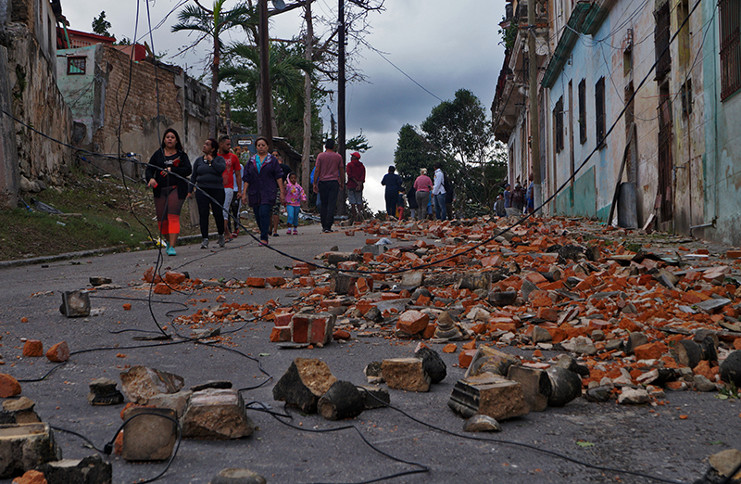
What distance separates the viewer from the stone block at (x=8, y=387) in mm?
2945

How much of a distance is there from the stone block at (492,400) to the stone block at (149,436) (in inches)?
43.1

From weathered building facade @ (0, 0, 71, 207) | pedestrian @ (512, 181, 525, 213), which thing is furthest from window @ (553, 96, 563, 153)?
weathered building facade @ (0, 0, 71, 207)

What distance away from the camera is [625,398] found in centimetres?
288

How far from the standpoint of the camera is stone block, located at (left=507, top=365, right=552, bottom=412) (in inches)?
111

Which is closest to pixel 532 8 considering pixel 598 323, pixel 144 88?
pixel 144 88

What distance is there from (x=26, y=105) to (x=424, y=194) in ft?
33.1

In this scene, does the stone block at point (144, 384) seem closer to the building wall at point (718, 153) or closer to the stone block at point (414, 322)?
the stone block at point (414, 322)

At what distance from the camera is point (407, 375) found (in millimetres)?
3162

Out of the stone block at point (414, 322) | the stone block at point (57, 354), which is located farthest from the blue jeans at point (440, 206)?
the stone block at point (57, 354)

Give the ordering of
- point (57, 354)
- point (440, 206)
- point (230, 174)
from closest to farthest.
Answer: point (57, 354)
point (230, 174)
point (440, 206)

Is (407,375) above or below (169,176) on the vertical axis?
below

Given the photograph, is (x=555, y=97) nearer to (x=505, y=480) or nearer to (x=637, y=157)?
(x=637, y=157)

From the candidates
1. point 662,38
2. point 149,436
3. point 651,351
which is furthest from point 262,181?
point 149,436

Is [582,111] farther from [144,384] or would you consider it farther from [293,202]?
[144,384]
